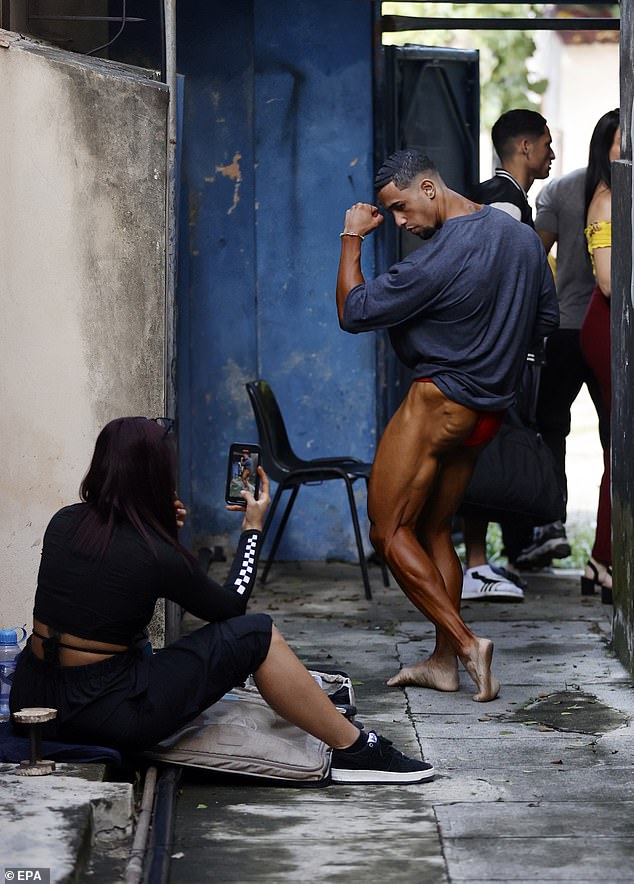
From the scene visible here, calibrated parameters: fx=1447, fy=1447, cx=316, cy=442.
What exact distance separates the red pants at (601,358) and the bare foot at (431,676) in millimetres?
1895

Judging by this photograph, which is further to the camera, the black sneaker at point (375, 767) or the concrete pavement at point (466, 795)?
the black sneaker at point (375, 767)

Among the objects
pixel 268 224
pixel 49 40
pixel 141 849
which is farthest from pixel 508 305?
pixel 268 224

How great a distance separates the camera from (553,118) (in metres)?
28.8

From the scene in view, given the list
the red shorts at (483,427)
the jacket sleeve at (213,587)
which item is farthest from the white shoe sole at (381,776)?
the red shorts at (483,427)

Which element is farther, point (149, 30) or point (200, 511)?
point (200, 511)

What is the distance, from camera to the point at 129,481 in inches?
172

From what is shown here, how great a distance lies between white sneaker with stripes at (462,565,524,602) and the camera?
7754 mm

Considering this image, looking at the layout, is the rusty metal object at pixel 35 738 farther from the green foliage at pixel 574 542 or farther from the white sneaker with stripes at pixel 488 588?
the green foliage at pixel 574 542

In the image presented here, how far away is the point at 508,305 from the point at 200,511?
3649 mm

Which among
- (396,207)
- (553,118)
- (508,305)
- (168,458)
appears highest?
(553,118)

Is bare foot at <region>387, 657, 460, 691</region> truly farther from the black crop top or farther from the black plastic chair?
the black plastic chair

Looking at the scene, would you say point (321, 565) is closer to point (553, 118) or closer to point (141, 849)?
point (141, 849)

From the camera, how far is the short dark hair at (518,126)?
295 inches

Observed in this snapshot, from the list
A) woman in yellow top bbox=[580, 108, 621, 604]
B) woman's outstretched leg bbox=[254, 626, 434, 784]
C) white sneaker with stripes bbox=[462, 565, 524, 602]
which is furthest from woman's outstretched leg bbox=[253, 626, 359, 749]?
white sneaker with stripes bbox=[462, 565, 524, 602]
